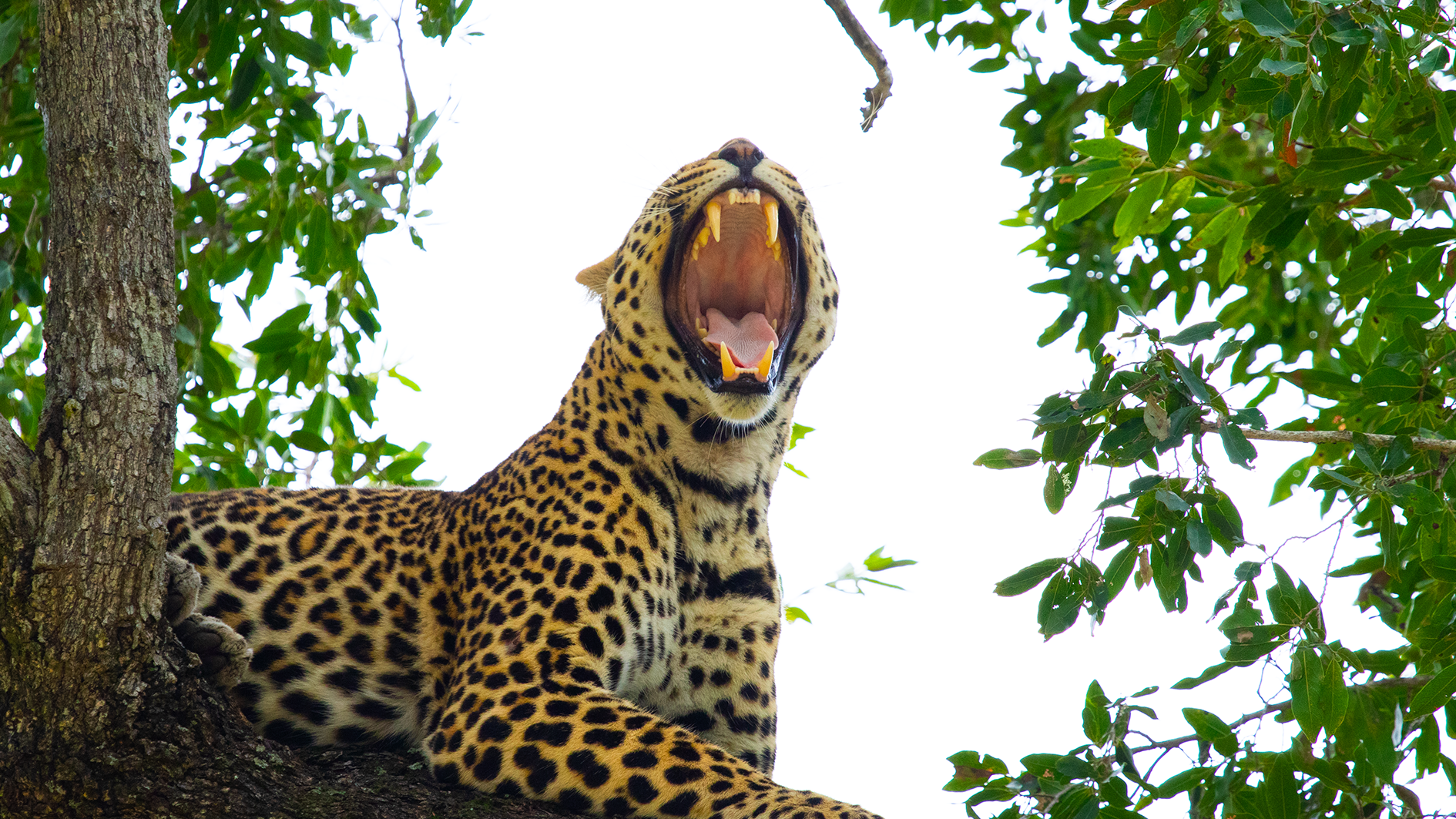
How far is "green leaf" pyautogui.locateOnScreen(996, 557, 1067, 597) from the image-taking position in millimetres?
3934

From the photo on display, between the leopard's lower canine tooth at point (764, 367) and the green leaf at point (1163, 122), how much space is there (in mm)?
1680

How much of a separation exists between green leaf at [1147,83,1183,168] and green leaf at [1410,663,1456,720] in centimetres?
165

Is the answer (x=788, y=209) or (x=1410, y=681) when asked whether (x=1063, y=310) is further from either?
(x=1410, y=681)

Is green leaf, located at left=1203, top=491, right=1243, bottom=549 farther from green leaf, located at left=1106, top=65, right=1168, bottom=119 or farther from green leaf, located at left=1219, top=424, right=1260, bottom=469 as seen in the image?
green leaf, located at left=1106, top=65, right=1168, bottom=119

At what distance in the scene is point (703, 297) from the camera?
5.93 m

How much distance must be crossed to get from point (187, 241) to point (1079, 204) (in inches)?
174

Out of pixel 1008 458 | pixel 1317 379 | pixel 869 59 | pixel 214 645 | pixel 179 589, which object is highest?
pixel 869 59

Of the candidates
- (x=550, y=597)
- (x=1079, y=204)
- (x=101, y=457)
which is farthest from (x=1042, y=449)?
(x=101, y=457)

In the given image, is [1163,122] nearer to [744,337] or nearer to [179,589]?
[744,337]

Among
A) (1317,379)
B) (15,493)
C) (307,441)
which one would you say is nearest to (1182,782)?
(1317,379)

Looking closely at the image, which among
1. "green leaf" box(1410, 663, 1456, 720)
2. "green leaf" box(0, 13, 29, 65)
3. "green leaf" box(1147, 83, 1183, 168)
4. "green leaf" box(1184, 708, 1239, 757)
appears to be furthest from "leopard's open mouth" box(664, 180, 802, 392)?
"green leaf" box(0, 13, 29, 65)

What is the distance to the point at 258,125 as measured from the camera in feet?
22.3

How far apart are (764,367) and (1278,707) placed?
7.12ft

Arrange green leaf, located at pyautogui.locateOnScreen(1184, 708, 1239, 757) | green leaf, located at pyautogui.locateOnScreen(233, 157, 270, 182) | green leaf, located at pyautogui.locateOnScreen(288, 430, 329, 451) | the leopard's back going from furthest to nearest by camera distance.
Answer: green leaf, located at pyautogui.locateOnScreen(288, 430, 329, 451), green leaf, located at pyautogui.locateOnScreen(233, 157, 270, 182), the leopard's back, green leaf, located at pyautogui.locateOnScreen(1184, 708, 1239, 757)
